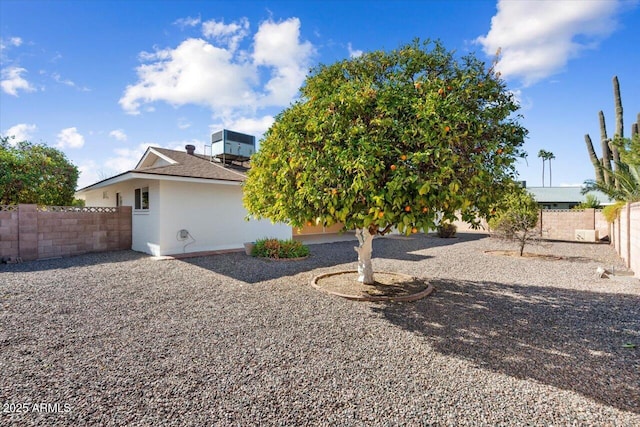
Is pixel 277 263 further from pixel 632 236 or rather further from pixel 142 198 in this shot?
pixel 632 236

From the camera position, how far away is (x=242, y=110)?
13.2m

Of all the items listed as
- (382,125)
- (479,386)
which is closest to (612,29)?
(382,125)

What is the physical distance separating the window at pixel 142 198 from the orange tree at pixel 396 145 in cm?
764

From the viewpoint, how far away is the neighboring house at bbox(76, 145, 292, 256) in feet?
33.6

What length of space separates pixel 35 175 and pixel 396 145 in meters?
16.8

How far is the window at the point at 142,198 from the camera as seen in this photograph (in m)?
11.1

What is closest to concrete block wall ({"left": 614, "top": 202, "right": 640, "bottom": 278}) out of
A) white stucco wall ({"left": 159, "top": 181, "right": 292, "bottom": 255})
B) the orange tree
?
the orange tree

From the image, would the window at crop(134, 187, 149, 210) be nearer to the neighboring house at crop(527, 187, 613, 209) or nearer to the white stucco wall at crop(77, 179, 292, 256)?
the white stucco wall at crop(77, 179, 292, 256)

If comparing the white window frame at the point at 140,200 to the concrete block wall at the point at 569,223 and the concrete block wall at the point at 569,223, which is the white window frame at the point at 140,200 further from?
the concrete block wall at the point at 569,223

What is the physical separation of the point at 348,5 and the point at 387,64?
465cm

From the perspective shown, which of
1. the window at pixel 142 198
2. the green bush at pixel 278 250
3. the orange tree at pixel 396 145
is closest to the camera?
the orange tree at pixel 396 145

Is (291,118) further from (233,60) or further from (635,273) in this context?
(635,273)

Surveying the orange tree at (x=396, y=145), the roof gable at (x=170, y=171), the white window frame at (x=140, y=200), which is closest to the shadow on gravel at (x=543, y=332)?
the orange tree at (x=396, y=145)

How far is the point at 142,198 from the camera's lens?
37.2ft
